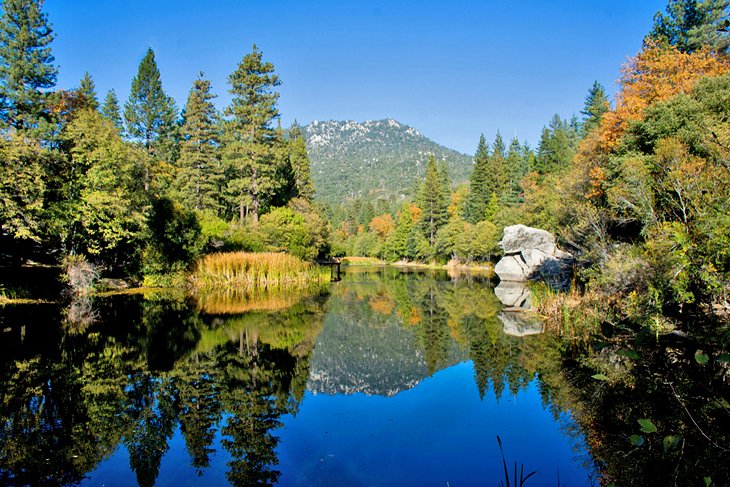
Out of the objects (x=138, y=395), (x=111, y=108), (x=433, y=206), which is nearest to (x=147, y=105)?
(x=111, y=108)

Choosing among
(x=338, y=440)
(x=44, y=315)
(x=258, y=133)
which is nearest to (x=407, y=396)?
(x=338, y=440)

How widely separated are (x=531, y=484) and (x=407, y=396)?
350cm

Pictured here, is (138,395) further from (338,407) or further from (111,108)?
(111,108)

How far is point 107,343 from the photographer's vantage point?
10570mm

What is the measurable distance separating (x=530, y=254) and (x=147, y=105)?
38334 millimetres

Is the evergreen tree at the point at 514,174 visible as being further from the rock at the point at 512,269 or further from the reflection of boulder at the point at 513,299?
the reflection of boulder at the point at 513,299

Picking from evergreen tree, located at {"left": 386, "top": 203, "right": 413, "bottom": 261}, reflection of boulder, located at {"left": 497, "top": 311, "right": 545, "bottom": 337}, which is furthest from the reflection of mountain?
evergreen tree, located at {"left": 386, "top": 203, "right": 413, "bottom": 261}

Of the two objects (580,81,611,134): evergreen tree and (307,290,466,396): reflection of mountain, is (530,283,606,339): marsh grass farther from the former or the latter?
(580,81,611,134): evergreen tree

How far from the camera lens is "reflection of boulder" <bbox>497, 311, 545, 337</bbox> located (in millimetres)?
13188

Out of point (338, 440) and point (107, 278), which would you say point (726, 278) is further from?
point (107, 278)

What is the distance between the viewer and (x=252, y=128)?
113 feet

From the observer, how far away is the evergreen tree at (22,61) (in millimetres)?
27109

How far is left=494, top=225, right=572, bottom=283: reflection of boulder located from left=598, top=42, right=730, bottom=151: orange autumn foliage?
493 inches

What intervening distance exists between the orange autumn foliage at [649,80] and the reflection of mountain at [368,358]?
13.0m
